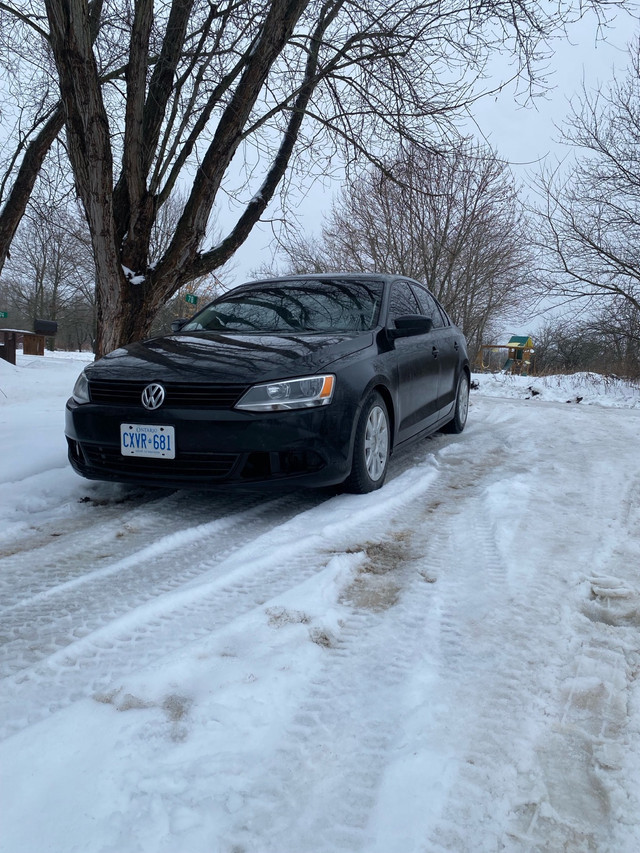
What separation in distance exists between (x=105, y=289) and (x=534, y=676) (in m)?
4.95

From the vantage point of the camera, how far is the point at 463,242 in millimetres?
19469

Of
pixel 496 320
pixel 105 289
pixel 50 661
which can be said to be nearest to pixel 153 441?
pixel 50 661

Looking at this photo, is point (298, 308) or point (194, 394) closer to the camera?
point (194, 394)

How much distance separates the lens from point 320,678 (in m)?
1.79

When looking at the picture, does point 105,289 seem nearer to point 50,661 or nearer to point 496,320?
point 50,661

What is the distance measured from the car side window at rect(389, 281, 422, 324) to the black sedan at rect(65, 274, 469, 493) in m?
0.16

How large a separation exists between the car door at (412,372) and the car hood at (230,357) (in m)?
0.49

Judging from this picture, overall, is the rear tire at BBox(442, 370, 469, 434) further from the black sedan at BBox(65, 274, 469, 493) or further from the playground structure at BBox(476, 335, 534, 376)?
the playground structure at BBox(476, 335, 534, 376)

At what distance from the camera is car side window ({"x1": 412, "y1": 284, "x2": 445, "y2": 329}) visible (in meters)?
5.75

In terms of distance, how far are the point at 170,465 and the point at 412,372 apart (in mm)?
2054

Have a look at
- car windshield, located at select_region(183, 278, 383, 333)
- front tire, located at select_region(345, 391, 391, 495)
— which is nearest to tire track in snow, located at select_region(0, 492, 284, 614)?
front tire, located at select_region(345, 391, 391, 495)

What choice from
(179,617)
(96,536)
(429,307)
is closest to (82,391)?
(96,536)

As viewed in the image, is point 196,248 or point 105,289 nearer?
point 105,289

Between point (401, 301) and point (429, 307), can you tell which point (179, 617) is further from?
point (429, 307)
